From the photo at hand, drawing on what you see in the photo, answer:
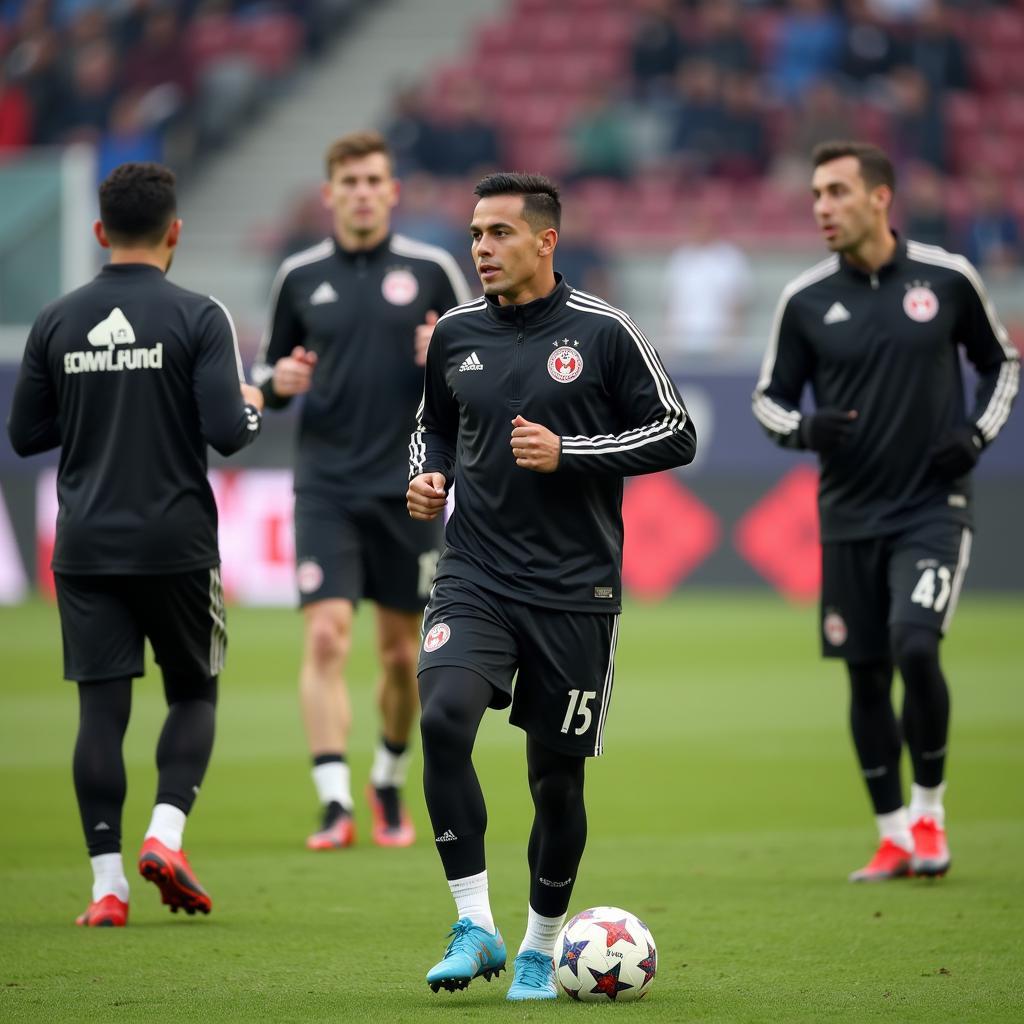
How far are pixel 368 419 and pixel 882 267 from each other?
87.0 inches

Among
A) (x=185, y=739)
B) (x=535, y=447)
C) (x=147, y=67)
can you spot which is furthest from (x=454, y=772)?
(x=147, y=67)

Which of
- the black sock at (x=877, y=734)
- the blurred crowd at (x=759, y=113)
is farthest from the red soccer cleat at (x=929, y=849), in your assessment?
the blurred crowd at (x=759, y=113)

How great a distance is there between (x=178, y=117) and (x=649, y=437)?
2112 centimetres

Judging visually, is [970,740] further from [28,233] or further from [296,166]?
[296,166]

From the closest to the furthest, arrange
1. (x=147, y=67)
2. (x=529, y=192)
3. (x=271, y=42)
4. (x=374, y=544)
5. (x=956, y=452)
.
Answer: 1. (x=529, y=192)
2. (x=956, y=452)
3. (x=374, y=544)
4. (x=147, y=67)
5. (x=271, y=42)

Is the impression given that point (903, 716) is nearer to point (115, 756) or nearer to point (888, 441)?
point (888, 441)

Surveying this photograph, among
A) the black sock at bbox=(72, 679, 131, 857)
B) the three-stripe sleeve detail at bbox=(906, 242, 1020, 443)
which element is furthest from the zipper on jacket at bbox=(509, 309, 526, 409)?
the three-stripe sleeve detail at bbox=(906, 242, 1020, 443)

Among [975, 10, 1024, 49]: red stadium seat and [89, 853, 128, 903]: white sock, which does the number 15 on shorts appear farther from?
[975, 10, 1024, 49]: red stadium seat

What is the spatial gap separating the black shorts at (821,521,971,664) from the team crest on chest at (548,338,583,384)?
212 cm

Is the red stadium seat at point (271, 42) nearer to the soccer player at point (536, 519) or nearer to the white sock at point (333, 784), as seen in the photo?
the white sock at point (333, 784)

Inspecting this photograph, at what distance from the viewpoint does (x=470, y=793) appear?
5016 millimetres

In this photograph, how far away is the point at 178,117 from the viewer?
82.6ft

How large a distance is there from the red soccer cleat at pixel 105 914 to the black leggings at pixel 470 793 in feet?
4.69

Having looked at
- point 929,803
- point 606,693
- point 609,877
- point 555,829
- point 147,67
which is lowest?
point 609,877
